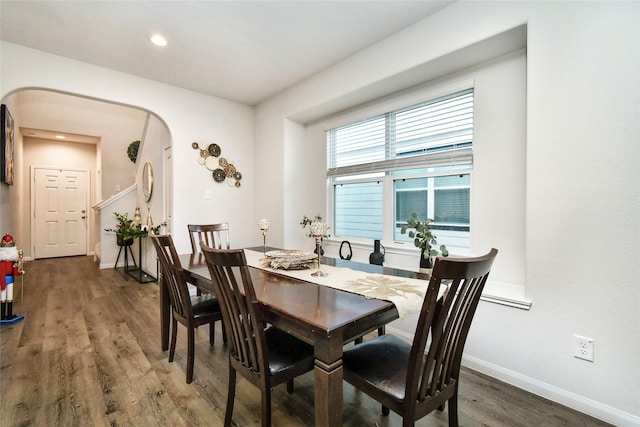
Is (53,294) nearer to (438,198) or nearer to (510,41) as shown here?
(438,198)

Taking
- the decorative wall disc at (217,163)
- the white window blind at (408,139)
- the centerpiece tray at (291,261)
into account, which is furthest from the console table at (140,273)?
the white window blind at (408,139)

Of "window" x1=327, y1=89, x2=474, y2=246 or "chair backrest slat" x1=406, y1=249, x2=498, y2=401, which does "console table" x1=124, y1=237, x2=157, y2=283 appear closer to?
"window" x1=327, y1=89, x2=474, y2=246

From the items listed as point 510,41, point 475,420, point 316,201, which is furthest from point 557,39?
point 316,201

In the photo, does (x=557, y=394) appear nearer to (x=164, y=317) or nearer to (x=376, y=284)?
(x=376, y=284)

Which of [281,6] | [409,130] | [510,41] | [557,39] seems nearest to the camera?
[557,39]

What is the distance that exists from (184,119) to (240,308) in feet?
10.0

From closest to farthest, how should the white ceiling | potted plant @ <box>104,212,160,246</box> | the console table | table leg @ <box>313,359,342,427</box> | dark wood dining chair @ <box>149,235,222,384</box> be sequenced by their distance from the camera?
1. table leg @ <box>313,359,342,427</box>
2. dark wood dining chair @ <box>149,235,222,384</box>
3. the white ceiling
4. the console table
5. potted plant @ <box>104,212,160,246</box>

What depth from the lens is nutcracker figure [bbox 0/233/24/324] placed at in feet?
8.86

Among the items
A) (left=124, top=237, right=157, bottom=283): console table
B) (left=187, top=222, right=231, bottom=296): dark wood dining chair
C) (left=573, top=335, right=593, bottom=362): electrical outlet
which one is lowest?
(left=124, top=237, right=157, bottom=283): console table

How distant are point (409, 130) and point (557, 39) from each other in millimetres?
1211

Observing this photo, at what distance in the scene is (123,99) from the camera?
3152mm

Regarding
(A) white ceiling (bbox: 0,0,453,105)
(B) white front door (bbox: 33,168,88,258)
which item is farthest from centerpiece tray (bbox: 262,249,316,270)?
(B) white front door (bbox: 33,168,88,258)

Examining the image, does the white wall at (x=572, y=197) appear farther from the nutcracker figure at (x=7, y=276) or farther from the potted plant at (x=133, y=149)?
the potted plant at (x=133, y=149)

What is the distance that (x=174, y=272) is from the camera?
6.33 feet
